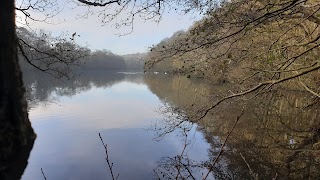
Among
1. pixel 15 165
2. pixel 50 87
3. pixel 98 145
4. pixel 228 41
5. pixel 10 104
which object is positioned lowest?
pixel 50 87

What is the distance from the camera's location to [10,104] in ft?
4.60

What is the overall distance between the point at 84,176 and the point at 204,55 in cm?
423

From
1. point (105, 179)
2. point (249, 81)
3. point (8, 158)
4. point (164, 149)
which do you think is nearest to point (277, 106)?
point (164, 149)

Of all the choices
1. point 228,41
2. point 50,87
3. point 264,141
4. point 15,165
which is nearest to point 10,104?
point 15,165

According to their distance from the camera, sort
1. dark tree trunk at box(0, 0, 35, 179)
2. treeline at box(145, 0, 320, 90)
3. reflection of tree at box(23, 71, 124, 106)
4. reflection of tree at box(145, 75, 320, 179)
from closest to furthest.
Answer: dark tree trunk at box(0, 0, 35, 179) < treeline at box(145, 0, 320, 90) < reflection of tree at box(145, 75, 320, 179) < reflection of tree at box(23, 71, 124, 106)

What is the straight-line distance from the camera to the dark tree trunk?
54.2 inches

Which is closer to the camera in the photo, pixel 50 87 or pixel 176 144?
pixel 176 144

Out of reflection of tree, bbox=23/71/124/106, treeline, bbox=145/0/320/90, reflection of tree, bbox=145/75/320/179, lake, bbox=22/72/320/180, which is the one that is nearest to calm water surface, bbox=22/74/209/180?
lake, bbox=22/72/320/180

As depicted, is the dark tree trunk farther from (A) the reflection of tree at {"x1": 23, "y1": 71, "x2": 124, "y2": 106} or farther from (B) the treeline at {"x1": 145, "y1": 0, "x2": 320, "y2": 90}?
(A) the reflection of tree at {"x1": 23, "y1": 71, "x2": 124, "y2": 106}

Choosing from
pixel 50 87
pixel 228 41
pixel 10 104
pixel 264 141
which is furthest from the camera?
pixel 50 87

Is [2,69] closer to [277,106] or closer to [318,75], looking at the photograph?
[318,75]

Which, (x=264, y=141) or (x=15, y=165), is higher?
(x=15, y=165)

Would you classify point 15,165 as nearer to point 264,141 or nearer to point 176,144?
point 176,144

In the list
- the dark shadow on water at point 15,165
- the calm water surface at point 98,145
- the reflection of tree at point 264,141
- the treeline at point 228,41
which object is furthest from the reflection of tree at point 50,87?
the dark shadow on water at point 15,165
